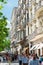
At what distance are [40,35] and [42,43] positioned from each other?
47.7 inches

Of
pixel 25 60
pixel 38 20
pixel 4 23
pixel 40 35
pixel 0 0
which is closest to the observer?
pixel 25 60

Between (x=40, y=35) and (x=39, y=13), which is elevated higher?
(x=39, y=13)

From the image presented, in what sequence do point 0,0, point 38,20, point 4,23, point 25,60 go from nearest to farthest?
point 25,60, point 0,0, point 4,23, point 38,20

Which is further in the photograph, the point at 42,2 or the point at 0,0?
the point at 42,2

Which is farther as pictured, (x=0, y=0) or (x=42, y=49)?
(x=42, y=49)

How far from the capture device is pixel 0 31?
4047 cm

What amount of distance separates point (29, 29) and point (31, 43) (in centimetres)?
286

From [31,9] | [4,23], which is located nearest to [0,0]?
[4,23]

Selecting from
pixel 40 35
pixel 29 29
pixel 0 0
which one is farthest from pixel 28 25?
pixel 0 0

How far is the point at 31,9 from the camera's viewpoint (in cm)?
5444

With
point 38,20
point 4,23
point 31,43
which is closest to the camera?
point 4,23

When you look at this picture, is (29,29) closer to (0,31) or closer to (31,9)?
(31,9)

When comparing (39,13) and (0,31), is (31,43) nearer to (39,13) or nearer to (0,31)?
(39,13)

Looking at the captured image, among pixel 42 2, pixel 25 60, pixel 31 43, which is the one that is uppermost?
pixel 42 2
